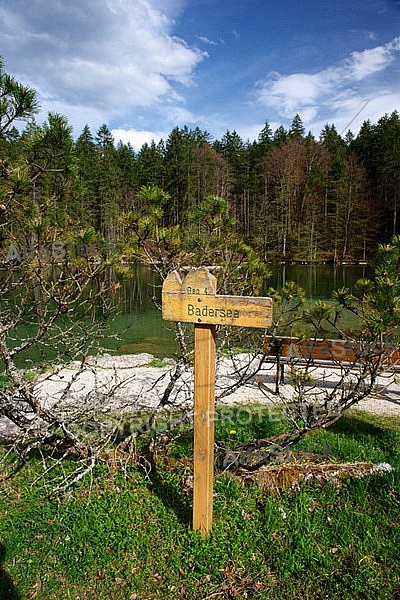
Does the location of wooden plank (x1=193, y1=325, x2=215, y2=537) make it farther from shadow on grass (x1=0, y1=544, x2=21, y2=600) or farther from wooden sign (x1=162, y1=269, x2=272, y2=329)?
shadow on grass (x1=0, y1=544, x2=21, y2=600)

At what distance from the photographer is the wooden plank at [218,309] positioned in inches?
89.8

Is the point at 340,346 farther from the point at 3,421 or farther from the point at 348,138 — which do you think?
the point at 348,138

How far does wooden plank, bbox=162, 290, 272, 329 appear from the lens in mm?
2282

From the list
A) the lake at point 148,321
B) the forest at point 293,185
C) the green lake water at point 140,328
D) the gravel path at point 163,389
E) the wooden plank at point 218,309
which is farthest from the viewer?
the forest at point 293,185

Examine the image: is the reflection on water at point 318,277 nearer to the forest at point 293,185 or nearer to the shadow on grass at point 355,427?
the forest at point 293,185

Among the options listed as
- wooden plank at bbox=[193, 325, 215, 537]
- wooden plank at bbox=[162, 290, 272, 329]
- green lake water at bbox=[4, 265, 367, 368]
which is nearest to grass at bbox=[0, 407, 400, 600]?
wooden plank at bbox=[193, 325, 215, 537]

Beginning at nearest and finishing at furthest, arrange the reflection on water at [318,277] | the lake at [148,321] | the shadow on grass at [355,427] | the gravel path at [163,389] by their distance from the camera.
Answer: the shadow on grass at [355,427] < the gravel path at [163,389] < the lake at [148,321] < the reflection on water at [318,277]

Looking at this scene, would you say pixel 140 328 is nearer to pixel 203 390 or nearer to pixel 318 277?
A: pixel 203 390

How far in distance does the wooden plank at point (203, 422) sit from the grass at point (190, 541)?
22cm

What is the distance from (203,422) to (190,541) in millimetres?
883

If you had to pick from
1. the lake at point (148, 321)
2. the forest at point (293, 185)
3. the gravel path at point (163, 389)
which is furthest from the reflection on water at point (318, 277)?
the gravel path at point (163, 389)

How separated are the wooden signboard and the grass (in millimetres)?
370

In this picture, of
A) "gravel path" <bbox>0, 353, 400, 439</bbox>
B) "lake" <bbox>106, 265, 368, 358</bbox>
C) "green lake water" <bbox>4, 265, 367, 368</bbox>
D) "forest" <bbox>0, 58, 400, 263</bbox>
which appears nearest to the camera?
"gravel path" <bbox>0, 353, 400, 439</bbox>

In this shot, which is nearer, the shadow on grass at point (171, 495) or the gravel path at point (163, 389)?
the shadow on grass at point (171, 495)
